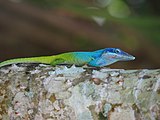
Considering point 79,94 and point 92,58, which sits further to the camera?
point 92,58

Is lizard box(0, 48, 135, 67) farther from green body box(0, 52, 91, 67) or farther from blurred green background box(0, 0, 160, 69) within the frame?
blurred green background box(0, 0, 160, 69)

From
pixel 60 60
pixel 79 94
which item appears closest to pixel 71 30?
pixel 60 60

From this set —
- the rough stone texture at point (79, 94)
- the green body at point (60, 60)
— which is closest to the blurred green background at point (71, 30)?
the green body at point (60, 60)

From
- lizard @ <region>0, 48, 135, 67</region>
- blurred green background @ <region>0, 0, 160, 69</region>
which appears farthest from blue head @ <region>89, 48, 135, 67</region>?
blurred green background @ <region>0, 0, 160, 69</region>

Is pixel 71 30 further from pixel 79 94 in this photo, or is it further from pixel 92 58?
pixel 79 94

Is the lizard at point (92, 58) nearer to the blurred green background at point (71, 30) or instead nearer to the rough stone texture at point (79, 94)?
the rough stone texture at point (79, 94)

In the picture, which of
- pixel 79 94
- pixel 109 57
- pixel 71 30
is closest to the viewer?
pixel 79 94

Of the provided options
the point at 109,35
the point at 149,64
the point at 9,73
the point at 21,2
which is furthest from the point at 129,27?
the point at 9,73
